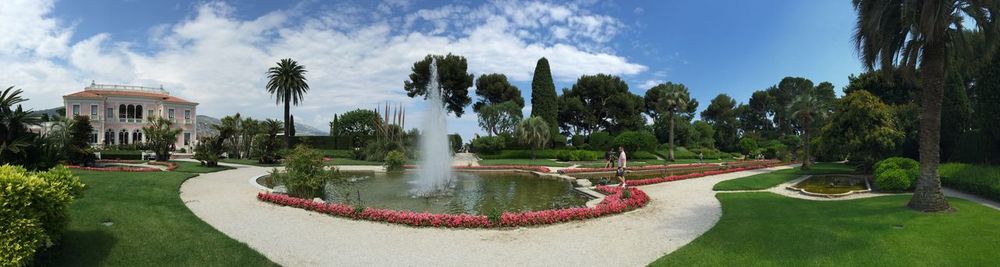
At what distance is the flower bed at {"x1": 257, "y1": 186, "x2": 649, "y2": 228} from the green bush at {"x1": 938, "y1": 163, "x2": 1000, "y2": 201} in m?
10.6

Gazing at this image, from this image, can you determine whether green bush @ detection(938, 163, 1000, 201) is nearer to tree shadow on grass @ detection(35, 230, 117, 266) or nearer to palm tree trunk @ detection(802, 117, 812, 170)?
palm tree trunk @ detection(802, 117, 812, 170)

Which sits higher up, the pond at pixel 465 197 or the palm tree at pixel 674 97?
the palm tree at pixel 674 97

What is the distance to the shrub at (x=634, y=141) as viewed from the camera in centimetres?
4391

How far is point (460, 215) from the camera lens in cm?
1032

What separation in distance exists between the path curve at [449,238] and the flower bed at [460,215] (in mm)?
222

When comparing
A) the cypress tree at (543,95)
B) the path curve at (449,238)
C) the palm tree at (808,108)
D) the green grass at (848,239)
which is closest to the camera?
the green grass at (848,239)

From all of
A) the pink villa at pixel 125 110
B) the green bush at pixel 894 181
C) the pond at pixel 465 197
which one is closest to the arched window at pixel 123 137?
the pink villa at pixel 125 110

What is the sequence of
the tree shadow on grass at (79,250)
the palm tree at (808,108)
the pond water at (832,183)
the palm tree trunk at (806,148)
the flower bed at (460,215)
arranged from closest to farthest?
the tree shadow on grass at (79,250) < the flower bed at (460,215) < the pond water at (832,183) < the palm tree trunk at (806,148) < the palm tree at (808,108)

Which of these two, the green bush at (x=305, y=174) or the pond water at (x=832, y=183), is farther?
the pond water at (x=832, y=183)

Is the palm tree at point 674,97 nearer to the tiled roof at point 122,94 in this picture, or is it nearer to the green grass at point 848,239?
the green grass at point 848,239

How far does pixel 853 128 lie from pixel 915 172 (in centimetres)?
709

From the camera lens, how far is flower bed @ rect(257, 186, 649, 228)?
32.8ft

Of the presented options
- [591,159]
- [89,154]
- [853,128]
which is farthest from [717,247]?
[591,159]

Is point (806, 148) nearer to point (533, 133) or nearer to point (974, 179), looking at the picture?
point (974, 179)
